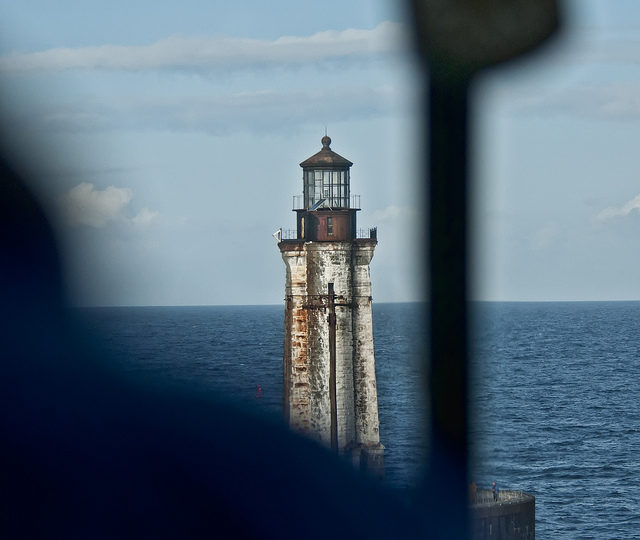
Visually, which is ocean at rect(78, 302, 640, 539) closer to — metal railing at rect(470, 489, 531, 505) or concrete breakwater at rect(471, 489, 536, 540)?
metal railing at rect(470, 489, 531, 505)

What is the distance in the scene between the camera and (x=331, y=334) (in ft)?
128

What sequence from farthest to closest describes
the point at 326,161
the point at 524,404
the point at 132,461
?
the point at 524,404 → the point at 132,461 → the point at 326,161

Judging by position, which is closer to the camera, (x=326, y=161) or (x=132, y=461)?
(x=326, y=161)

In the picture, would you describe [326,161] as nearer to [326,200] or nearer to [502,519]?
[326,200]

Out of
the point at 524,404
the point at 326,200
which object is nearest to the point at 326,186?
the point at 326,200

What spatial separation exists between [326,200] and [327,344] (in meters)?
5.74

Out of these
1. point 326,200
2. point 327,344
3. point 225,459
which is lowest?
point 225,459

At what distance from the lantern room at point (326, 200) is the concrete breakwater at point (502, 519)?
11.2m

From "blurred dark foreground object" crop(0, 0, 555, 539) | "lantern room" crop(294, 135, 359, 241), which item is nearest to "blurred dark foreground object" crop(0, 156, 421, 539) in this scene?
"blurred dark foreground object" crop(0, 0, 555, 539)

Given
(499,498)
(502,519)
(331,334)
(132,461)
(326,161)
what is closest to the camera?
(502,519)

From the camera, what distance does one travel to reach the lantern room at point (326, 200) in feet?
133

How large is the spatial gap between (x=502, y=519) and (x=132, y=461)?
91.4 feet

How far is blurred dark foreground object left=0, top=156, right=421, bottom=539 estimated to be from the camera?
4072cm

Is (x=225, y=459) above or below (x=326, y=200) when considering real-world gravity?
below
